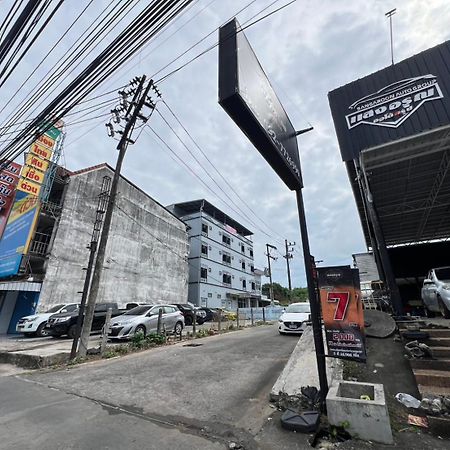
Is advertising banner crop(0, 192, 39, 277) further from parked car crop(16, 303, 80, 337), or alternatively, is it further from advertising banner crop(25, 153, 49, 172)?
parked car crop(16, 303, 80, 337)

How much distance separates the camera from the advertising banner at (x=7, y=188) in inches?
690

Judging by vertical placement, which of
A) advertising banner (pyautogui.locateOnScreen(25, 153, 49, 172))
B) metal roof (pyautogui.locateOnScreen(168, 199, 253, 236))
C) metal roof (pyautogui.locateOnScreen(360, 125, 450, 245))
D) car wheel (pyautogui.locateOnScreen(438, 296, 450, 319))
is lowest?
car wheel (pyautogui.locateOnScreen(438, 296, 450, 319))

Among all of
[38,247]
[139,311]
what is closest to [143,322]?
[139,311]

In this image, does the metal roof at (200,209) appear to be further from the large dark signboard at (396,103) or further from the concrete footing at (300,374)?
the concrete footing at (300,374)

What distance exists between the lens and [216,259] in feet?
122

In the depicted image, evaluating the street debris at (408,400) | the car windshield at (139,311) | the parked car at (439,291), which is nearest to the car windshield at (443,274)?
the parked car at (439,291)

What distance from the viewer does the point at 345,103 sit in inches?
402

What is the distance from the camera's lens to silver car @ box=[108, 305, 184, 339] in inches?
408

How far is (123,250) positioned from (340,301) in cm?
2142

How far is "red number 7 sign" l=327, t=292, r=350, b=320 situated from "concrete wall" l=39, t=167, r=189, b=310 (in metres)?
17.9

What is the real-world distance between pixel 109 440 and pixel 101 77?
18.2 feet

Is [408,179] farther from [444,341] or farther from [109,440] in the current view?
[109,440]

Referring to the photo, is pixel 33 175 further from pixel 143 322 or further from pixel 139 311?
pixel 143 322

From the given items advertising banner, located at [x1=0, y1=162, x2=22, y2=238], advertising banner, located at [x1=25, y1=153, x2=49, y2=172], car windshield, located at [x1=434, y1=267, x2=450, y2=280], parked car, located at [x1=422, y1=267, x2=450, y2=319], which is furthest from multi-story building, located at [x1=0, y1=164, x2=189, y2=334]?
car windshield, located at [x1=434, y1=267, x2=450, y2=280]
